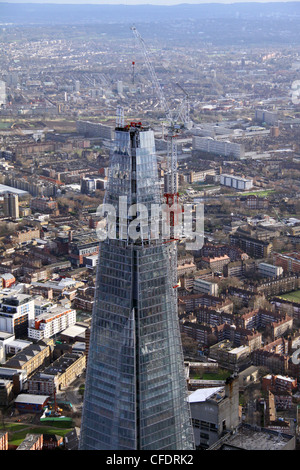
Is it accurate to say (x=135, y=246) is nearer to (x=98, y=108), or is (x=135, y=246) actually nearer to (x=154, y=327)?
(x=154, y=327)

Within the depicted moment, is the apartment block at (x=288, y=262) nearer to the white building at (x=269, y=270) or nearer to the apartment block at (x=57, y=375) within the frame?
the white building at (x=269, y=270)

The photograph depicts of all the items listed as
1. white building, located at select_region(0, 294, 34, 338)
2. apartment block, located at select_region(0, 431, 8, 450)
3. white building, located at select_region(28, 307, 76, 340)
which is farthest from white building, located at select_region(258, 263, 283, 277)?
apartment block, located at select_region(0, 431, 8, 450)

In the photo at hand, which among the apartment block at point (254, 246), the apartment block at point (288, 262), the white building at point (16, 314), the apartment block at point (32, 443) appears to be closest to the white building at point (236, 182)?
the apartment block at point (254, 246)

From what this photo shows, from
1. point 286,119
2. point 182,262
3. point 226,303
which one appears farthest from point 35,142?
point 226,303

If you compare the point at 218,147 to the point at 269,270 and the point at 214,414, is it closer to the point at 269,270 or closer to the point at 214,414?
the point at 269,270

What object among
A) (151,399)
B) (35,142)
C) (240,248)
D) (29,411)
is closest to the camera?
(151,399)

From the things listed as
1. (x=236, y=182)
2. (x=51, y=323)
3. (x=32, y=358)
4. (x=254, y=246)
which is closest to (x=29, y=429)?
(x=32, y=358)
